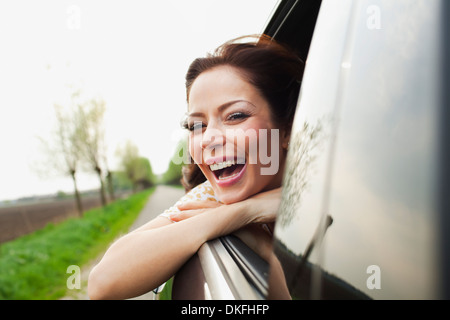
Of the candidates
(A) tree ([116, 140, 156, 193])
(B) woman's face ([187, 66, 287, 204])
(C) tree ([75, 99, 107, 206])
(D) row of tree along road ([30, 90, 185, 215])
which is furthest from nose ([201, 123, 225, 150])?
(A) tree ([116, 140, 156, 193])

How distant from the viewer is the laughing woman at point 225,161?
1120 mm

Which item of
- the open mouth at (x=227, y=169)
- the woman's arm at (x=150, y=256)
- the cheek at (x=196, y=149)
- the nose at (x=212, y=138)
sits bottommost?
the woman's arm at (x=150, y=256)

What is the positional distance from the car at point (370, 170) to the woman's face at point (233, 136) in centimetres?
45

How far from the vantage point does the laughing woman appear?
1.12 meters

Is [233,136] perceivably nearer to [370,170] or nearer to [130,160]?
[370,170]

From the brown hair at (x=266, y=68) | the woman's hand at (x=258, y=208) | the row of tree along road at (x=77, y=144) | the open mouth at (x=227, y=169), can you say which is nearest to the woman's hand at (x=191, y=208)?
the woman's hand at (x=258, y=208)

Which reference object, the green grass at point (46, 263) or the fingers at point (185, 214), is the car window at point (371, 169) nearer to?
Answer: the fingers at point (185, 214)

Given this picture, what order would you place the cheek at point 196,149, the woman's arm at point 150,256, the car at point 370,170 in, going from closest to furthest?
the car at point 370,170
the woman's arm at point 150,256
the cheek at point 196,149

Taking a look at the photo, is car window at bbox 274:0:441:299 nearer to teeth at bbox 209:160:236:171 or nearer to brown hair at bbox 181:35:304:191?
teeth at bbox 209:160:236:171

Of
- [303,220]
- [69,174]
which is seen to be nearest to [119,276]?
[303,220]

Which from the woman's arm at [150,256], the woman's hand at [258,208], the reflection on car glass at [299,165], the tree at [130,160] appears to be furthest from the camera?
the tree at [130,160]

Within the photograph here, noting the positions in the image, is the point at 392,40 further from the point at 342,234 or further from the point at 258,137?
the point at 258,137

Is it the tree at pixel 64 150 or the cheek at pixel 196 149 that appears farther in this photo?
the tree at pixel 64 150

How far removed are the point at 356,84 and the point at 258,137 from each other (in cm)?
69
